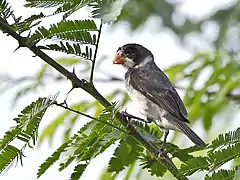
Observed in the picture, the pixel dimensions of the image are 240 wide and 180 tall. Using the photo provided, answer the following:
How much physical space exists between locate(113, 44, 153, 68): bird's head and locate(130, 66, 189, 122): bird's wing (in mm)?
199

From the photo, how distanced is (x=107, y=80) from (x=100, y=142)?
1.86 meters

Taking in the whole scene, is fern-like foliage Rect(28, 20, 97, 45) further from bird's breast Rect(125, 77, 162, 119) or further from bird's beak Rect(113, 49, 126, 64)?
bird's beak Rect(113, 49, 126, 64)

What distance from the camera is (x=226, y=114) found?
13.4ft

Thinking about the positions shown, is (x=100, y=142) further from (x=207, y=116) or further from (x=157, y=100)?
(x=157, y=100)

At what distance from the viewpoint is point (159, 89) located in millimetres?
4398

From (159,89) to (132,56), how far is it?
0.68m

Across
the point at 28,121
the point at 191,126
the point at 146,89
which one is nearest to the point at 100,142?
the point at 28,121

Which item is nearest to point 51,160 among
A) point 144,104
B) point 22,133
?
point 22,133

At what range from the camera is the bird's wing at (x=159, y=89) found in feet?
13.5

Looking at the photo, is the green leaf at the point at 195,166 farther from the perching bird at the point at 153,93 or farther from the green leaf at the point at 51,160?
the perching bird at the point at 153,93

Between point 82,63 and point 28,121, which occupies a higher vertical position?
point 82,63

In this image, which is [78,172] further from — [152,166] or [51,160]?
[152,166]

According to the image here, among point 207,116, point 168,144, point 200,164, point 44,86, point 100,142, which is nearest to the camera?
point 200,164

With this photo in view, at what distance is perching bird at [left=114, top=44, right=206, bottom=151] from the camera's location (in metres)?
3.96
